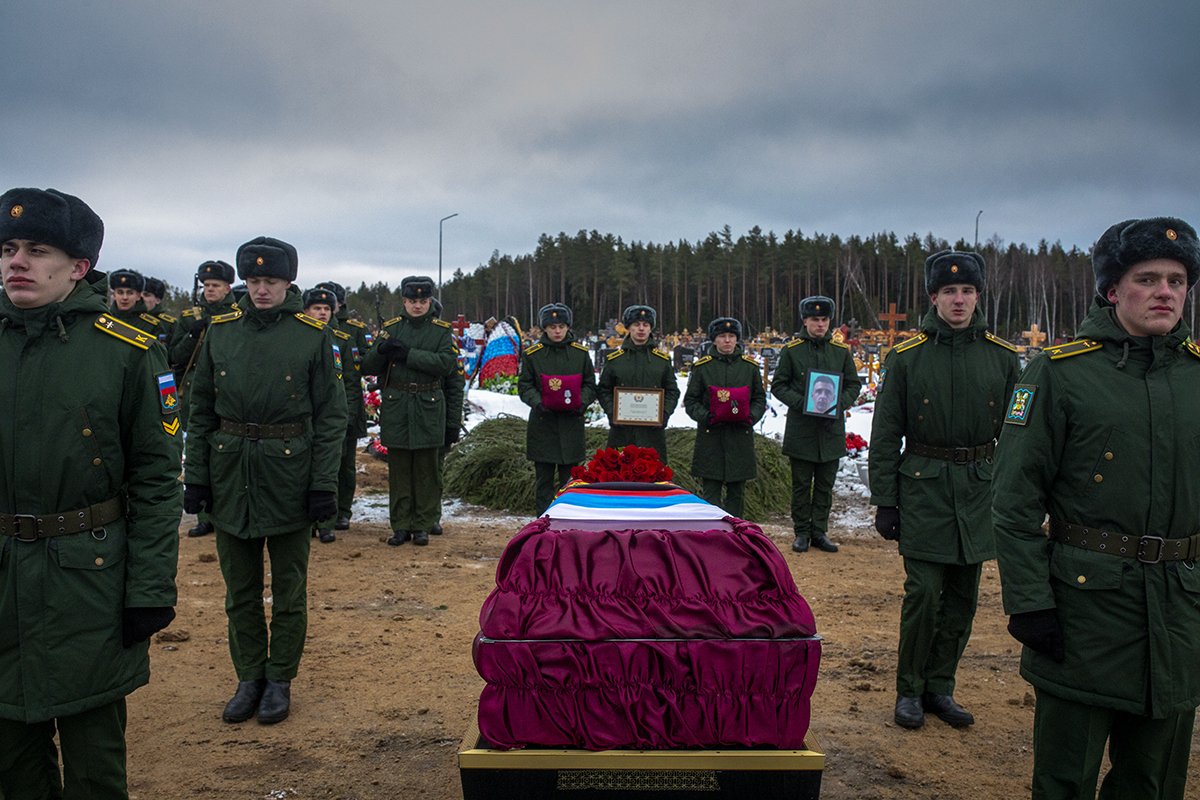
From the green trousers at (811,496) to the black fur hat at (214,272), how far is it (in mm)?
5695

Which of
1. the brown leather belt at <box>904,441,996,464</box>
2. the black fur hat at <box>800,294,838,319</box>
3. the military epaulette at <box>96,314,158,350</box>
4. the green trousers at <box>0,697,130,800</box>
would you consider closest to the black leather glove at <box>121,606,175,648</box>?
the green trousers at <box>0,697,130,800</box>

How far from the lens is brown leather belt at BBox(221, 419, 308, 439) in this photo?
4.27m

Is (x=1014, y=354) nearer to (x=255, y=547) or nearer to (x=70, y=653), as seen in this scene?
(x=255, y=547)

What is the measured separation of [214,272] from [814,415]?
19.0ft

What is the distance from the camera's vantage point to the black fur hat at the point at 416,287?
26.4 feet

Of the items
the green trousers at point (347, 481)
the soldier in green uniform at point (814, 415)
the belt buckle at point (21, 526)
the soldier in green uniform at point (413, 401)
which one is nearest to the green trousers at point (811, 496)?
the soldier in green uniform at point (814, 415)

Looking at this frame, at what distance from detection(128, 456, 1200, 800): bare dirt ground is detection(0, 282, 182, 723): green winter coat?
1206 millimetres

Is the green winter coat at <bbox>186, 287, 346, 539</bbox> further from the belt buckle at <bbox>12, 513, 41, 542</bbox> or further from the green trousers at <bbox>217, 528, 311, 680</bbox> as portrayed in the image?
the belt buckle at <bbox>12, 513, 41, 542</bbox>

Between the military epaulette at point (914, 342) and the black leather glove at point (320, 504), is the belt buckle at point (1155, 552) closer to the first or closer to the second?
the military epaulette at point (914, 342)

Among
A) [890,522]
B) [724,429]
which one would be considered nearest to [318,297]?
[724,429]

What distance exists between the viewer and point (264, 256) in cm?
433

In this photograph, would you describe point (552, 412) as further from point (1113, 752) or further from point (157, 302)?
point (1113, 752)

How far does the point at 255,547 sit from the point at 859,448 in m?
9.51

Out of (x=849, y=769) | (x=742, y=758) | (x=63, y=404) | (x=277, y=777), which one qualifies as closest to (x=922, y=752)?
(x=849, y=769)
